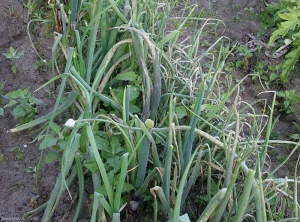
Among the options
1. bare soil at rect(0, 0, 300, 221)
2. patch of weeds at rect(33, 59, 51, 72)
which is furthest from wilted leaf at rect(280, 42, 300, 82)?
patch of weeds at rect(33, 59, 51, 72)

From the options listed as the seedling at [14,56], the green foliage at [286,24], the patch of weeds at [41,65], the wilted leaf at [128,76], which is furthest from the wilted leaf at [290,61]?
the seedling at [14,56]

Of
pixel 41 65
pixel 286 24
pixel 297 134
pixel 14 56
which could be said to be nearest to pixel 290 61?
pixel 286 24

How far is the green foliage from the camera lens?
2.06 metres

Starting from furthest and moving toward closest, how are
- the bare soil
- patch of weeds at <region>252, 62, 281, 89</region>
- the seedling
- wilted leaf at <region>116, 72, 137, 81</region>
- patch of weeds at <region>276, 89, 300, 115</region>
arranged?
patch of weeds at <region>252, 62, 281, 89</region>, patch of weeds at <region>276, 89, 300, 115</region>, the seedling, wilted leaf at <region>116, 72, 137, 81</region>, the bare soil

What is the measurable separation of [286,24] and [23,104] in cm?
132

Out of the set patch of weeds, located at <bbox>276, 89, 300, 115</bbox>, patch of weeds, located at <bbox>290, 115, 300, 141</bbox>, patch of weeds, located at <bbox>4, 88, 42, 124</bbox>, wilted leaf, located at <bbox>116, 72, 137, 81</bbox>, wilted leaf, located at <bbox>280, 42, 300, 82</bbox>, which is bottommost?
patch of weeds, located at <bbox>290, 115, 300, 141</bbox>

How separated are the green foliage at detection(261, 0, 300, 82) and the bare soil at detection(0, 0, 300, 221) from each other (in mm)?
95

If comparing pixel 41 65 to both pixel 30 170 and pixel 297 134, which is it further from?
pixel 297 134

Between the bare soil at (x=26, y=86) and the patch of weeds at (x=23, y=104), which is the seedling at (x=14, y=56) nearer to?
the bare soil at (x=26, y=86)

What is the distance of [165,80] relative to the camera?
1695mm

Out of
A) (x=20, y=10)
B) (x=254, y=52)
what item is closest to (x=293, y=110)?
(x=254, y=52)

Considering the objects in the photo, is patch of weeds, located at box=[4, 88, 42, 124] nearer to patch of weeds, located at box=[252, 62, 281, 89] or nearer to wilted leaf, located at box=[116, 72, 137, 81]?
wilted leaf, located at box=[116, 72, 137, 81]

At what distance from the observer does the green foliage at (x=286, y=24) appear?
81.2 inches

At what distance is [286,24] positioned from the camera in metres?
2.06
